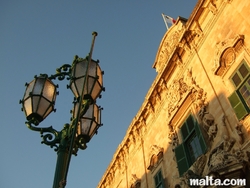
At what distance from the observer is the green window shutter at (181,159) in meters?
9.25

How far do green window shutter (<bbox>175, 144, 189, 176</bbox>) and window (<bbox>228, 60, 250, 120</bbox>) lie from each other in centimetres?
274

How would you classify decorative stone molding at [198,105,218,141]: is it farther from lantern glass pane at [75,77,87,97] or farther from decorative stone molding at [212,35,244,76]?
lantern glass pane at [75,77,87,97]

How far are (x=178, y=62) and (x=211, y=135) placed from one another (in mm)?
4261

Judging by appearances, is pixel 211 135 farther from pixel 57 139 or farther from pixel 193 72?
pixel 57 139

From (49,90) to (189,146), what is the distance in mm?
6427

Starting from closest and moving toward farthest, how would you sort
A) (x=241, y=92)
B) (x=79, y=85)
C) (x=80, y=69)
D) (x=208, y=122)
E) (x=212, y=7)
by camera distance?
(x=79, y=85) → (x=80, y=69) → (x=241, y=92) → (x=208, y=122) → (x=212, y=7)

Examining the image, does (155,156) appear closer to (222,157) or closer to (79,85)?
(222,157)

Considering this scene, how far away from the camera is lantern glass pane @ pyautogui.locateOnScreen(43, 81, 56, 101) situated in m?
4.90

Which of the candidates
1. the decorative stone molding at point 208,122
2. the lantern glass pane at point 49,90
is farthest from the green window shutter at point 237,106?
the lantern glass pane at point 49,90

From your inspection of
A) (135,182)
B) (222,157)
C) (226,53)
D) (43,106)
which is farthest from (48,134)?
(135,182)

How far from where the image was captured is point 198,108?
31.1 ft

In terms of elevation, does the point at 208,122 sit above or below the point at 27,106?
above

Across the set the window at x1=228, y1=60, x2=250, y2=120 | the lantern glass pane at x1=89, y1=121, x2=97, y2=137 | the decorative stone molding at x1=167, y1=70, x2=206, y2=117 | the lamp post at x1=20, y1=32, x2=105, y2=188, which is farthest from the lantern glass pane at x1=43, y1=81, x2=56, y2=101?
the decorative stone molding at x1=167, y1=70, x2=206, y2=117

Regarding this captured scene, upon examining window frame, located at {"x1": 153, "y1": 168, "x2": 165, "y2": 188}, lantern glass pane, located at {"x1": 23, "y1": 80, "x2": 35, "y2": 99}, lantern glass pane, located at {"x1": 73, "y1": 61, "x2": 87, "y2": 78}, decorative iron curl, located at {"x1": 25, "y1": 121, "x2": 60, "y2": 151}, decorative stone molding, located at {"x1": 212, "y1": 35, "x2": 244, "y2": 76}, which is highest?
decorative stone molding, located at {"x1": 212, "y1": 35, "x2": 244, "y2": 76}
